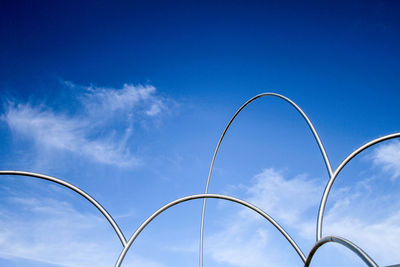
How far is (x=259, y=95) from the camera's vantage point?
27.5 metres

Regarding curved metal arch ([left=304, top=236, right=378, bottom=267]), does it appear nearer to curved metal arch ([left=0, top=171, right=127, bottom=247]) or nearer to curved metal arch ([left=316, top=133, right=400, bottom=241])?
curved metal arch ([left=316, top=133, right=400, bottom=241])

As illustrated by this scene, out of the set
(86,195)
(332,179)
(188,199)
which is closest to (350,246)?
(188,199)

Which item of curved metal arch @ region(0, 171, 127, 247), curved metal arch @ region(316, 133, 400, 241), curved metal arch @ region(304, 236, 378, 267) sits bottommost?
curved metal arch @ region(304, 236, 378, 267)

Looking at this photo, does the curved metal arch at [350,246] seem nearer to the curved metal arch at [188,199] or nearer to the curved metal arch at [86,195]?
the curved metal arch at [188,199]

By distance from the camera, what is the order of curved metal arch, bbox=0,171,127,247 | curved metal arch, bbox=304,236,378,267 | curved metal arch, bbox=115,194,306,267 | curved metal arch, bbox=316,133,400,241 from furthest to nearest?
curved metal arch, bbox=316,133,400,241
curved metal arch, bbox=0,171,127,247
curved metal arch, bbox=115,194,306,267
curved metal arch, bbox=304,236,378,267

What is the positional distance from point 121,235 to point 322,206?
11.5 meters

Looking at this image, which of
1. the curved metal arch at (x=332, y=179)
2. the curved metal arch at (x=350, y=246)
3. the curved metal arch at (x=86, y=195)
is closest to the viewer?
the curved metal arch at (x=350, y=246)

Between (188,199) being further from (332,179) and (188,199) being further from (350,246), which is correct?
(332,179)

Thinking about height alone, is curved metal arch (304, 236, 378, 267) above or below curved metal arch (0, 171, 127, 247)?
below

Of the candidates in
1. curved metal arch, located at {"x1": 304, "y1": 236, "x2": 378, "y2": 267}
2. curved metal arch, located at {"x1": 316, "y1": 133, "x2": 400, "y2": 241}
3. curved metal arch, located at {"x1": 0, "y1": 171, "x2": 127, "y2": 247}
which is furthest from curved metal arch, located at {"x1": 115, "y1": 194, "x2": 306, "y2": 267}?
curved metal arch, located at {"x1": 304, "y1": 236, "x2": 378, "y2": 267}

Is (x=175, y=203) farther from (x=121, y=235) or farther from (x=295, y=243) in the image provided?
(x=295, y=243)

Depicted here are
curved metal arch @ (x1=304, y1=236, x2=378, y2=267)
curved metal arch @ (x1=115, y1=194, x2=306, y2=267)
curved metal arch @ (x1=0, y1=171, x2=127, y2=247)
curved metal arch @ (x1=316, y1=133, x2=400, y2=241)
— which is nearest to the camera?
curved metal arch @ (x1=304, y1=236, x2=378, y2=267)

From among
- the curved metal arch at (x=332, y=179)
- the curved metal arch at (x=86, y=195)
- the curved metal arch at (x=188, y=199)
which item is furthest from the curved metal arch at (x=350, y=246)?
the curved metal arch at (x=86, y=195)

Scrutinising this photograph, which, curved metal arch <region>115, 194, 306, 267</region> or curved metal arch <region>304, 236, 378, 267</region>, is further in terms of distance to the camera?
curved metal arch <region>115, 194, 306, 267</region>
